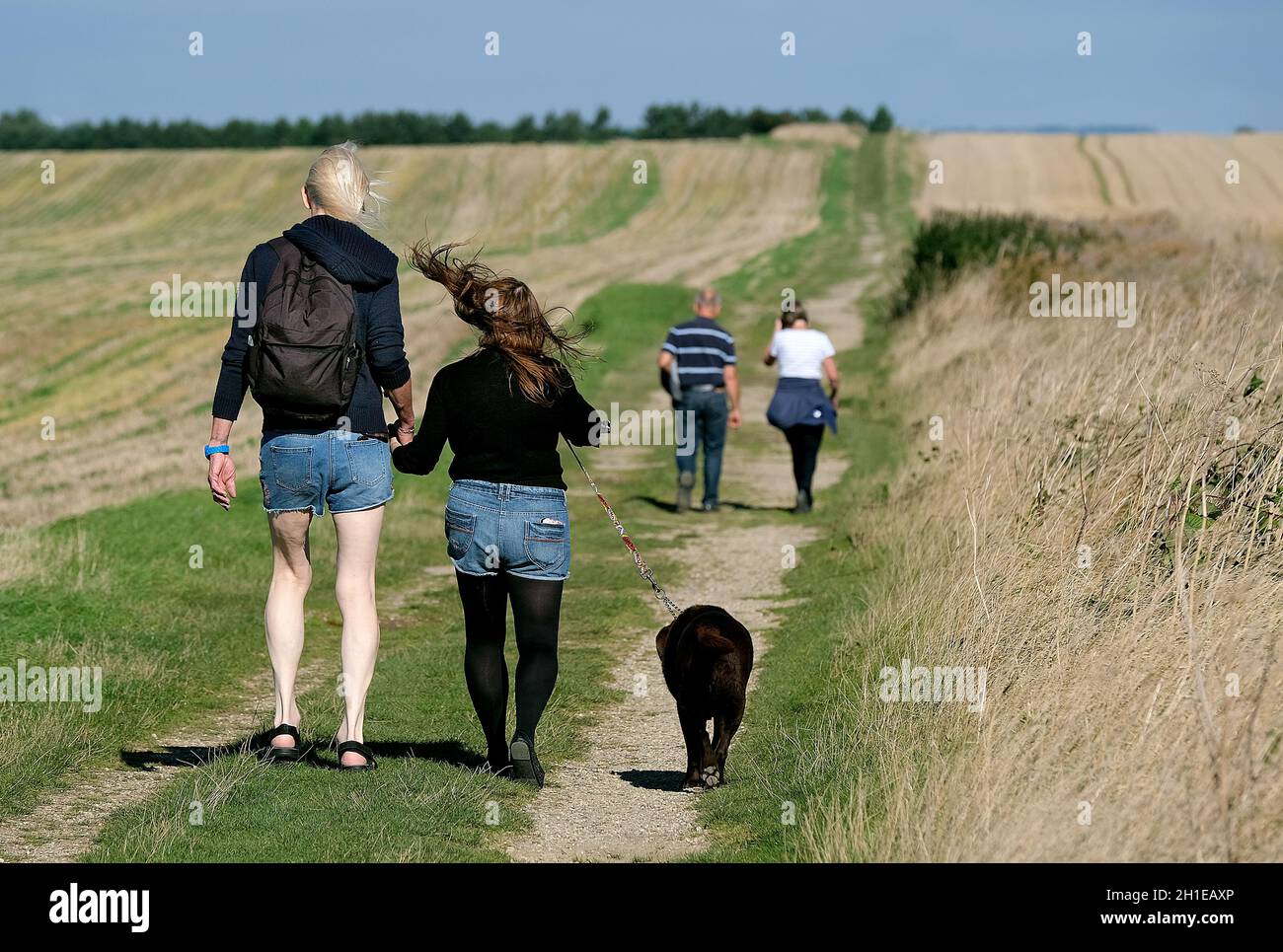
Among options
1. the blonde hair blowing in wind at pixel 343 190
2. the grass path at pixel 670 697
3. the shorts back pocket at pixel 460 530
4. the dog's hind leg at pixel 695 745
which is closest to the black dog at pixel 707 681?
the dog's hind leg at pixel 695 745

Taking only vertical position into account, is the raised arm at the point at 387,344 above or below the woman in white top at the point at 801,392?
above

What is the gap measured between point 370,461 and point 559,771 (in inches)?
70.0

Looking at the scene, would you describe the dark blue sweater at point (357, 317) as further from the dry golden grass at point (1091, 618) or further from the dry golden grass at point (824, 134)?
the dry golden grass at point (824, 134)

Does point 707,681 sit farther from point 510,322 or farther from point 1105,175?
point 1105,175

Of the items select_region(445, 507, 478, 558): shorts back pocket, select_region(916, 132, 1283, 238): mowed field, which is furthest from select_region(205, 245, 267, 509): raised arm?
select_region(916, 132, 1283, 238): mowed field

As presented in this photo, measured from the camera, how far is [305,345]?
20.9 feet

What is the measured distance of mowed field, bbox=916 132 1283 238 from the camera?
215ft

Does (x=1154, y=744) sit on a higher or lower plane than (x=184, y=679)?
higher

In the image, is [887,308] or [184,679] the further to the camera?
[887,308]

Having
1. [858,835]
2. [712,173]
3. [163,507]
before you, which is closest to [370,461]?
[858,835]

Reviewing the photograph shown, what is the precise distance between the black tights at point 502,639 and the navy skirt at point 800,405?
28.5 feet

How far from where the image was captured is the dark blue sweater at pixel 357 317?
21.4ft
